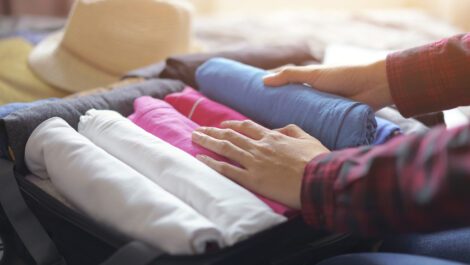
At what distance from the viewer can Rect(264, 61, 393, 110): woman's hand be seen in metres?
0.91

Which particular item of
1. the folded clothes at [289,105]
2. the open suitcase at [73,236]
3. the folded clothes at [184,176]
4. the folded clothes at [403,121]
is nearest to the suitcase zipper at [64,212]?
the open suitcase at [73,236]

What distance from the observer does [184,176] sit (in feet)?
2.38

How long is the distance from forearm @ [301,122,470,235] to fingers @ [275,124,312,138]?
0.11m

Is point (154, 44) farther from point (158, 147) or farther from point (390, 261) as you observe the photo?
point (390, 261)

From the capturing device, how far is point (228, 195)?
0.69 metres

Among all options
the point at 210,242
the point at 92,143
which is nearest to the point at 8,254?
the point at 92,143

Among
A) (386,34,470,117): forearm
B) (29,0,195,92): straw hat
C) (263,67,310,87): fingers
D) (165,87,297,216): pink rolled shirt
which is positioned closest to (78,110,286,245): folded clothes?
(165,87,297,216): pink rolled shirt

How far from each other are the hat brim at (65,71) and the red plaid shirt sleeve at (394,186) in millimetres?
760

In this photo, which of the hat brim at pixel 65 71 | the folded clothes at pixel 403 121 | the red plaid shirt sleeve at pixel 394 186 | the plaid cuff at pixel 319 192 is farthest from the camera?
the hat brim at pixel 65 71

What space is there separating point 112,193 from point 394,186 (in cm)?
36

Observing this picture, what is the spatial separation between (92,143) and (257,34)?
106 centimetres

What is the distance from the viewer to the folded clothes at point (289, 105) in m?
0.81

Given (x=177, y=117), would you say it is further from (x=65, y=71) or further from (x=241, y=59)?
(x=65, y=71)

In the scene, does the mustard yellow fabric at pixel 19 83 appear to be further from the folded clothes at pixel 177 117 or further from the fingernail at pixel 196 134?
the fingernail at pixel 196 134
